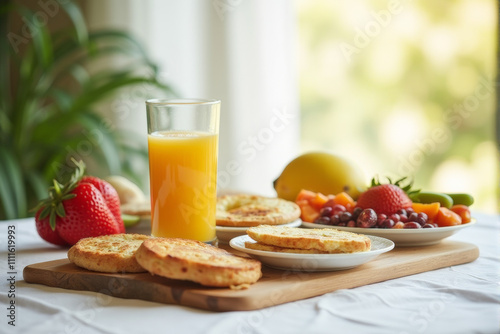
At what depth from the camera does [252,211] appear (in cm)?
143

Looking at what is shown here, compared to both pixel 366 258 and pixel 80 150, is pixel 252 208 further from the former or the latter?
pixel 80 150

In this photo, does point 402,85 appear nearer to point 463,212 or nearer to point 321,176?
point 321,176

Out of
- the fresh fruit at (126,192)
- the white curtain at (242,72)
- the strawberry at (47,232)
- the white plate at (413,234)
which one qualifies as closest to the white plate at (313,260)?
the white plate at (413,234)

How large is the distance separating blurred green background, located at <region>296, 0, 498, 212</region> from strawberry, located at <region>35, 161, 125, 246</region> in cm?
507

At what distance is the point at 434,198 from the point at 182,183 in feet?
2.11

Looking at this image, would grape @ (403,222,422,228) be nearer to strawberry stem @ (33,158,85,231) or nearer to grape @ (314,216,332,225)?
grape @ (314,216,332,225)

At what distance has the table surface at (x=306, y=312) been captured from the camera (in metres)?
0.83

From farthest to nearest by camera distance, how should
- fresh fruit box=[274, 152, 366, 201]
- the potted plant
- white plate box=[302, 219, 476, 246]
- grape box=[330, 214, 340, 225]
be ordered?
the potted plant
fresh fruit box=[274, 152, 366, 201]
grape box=[330, 214, 340, 225]
white plate box=[302, 219, 476, 246]

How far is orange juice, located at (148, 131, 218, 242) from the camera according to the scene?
4.13 ft

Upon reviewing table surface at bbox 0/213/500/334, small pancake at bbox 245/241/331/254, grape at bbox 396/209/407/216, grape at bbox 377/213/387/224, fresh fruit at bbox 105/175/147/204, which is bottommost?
table surface at bbox 0/213/500/334

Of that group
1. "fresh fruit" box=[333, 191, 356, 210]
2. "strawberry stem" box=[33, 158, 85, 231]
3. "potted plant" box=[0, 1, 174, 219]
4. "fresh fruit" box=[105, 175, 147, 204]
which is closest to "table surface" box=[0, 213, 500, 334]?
"strawberry stem" box=[33, 158, 85, 231]

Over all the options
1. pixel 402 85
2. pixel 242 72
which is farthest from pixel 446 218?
pixel 402 85

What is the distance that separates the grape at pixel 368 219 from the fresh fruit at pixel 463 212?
0.74 ft

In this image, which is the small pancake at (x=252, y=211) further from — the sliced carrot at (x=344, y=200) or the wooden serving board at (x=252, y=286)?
the wooden serving board at (x=252, y=286)
